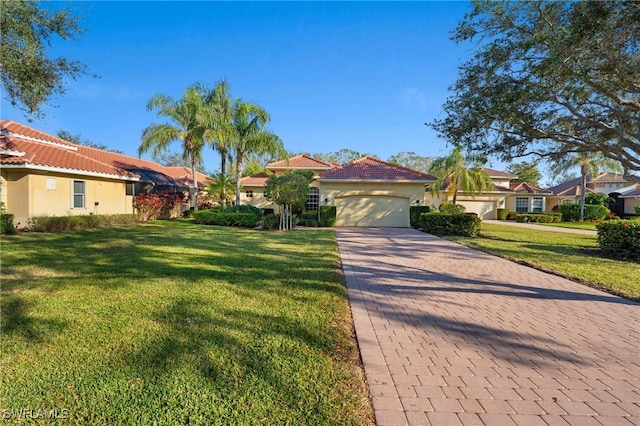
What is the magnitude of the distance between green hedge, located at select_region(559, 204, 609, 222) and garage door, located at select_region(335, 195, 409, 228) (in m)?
21.5

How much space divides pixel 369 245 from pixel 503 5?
8.85m

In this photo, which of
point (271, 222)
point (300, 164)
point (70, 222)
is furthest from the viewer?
point (300, 164)

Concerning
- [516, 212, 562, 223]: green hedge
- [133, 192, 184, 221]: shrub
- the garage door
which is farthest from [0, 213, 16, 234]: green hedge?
[516, 212, 562, 223]: green hedge

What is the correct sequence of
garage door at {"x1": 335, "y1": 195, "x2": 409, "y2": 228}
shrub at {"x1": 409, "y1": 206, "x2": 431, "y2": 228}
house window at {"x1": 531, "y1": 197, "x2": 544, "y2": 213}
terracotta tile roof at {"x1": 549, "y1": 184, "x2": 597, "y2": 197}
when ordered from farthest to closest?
terracotta tile roof at {"x1": 549, "y1": 184, "x2": 597, "y2": 197}
house window at {"x1": 531, "y1": 197, "x2": 544, "y2": 213}
garage door at {"x1": 335, "y1": 195, "x2": 409, "y2": 228}
shrub at {"x1": 409, "y1": 206, "x2": 431, "y2": 228}

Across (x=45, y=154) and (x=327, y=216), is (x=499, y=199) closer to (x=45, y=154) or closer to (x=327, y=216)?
(x=327, y=216)

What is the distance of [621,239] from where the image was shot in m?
10.1

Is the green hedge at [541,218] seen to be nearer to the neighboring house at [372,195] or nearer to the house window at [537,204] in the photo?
the house window at [537,204]

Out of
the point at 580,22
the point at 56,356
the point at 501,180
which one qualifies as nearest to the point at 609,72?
the point at 580,22

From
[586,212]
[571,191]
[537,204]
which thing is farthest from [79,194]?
[571,191]

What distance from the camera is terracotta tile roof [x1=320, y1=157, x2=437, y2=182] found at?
20.4 m

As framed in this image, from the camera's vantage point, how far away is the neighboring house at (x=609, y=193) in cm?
3462

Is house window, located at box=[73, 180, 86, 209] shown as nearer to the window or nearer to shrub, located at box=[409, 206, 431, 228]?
shrub, located at box=[409, 206, 431, 228]

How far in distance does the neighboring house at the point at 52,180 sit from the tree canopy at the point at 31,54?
6.02 m

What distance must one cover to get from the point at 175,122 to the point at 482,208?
29.7 m
